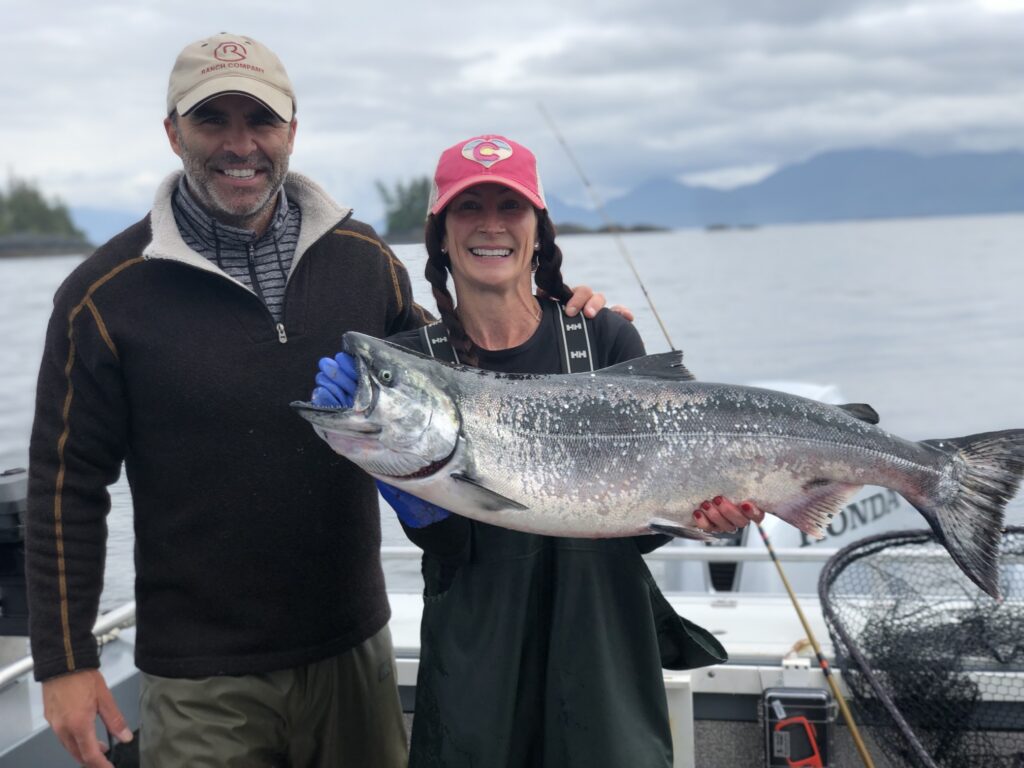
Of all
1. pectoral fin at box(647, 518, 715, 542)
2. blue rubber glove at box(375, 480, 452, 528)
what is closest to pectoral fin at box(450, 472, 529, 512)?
blue rubber glove at box(375, 480, 452, 528)

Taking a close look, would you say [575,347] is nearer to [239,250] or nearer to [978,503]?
[239,250]

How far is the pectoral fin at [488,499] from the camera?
2.80 meters

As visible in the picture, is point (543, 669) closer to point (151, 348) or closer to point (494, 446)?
point (494, 446)

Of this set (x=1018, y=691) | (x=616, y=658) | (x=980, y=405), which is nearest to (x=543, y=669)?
(x=616, y=658)

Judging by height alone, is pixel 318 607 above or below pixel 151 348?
below

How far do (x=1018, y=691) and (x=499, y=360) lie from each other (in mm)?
2380

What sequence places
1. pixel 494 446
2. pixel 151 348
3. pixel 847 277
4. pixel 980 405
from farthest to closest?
pixel 847 277
pixel 980 405
pixel 151 348
pixel 494 446

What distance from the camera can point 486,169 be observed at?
299cm

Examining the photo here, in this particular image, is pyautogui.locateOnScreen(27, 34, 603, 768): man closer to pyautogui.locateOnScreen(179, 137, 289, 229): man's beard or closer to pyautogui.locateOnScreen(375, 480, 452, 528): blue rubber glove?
pyautogui.locateOnScreen(179, 137, 289, 229): man's beard

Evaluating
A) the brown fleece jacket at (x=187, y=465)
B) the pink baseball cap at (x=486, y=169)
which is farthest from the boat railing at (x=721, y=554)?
the pink baseball cap at (x=486, y=169)

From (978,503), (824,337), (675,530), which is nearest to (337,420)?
(675,530)

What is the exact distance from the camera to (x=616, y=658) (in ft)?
9.57

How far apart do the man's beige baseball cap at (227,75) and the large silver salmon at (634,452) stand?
0.93 metres

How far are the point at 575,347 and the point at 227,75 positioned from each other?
53.9 inches
